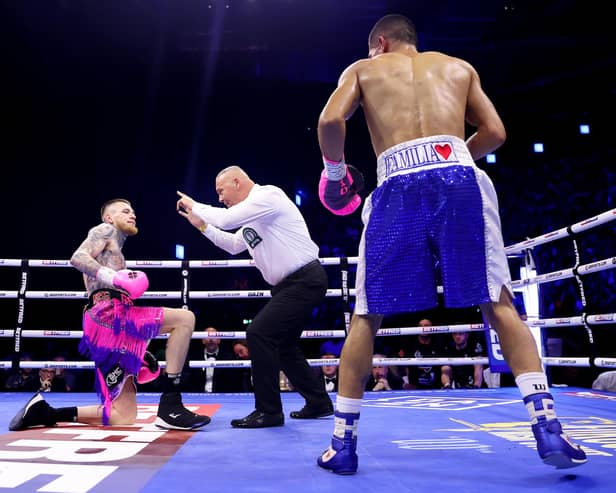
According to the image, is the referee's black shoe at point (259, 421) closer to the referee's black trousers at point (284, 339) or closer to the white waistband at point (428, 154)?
the referee's black trousers at point (284, 339)

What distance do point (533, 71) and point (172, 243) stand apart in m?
6.76

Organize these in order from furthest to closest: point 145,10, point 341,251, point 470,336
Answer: point 341,251
point 145,10
point 470,336

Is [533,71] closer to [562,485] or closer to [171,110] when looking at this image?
[171,110]

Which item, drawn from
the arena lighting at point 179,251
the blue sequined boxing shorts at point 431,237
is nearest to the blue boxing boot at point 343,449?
the blue sequined boxing shorts at point 431,237

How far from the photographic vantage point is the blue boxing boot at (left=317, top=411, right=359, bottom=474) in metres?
1.41

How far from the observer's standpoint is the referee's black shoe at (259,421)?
230 cm

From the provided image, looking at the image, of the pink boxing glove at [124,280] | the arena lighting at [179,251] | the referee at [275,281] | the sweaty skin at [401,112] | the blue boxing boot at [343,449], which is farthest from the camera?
the arena lighting at [179,251]

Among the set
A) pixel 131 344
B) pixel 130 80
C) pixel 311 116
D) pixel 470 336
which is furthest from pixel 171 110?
pixel 131 344

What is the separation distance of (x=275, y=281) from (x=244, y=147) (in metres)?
6.51

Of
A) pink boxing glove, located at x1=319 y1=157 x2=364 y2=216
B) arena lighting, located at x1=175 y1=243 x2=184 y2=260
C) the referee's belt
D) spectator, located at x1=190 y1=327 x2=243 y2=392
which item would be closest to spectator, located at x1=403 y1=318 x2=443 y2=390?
spectator, located at x1=190 y1=327 x2=243 y2=392

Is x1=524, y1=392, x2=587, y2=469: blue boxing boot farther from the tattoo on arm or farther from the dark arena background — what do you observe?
the tattoo on arm

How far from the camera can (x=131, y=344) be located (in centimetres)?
239

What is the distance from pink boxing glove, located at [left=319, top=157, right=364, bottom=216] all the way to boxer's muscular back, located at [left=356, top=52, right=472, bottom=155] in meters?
0.15

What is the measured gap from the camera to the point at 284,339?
257 cm
